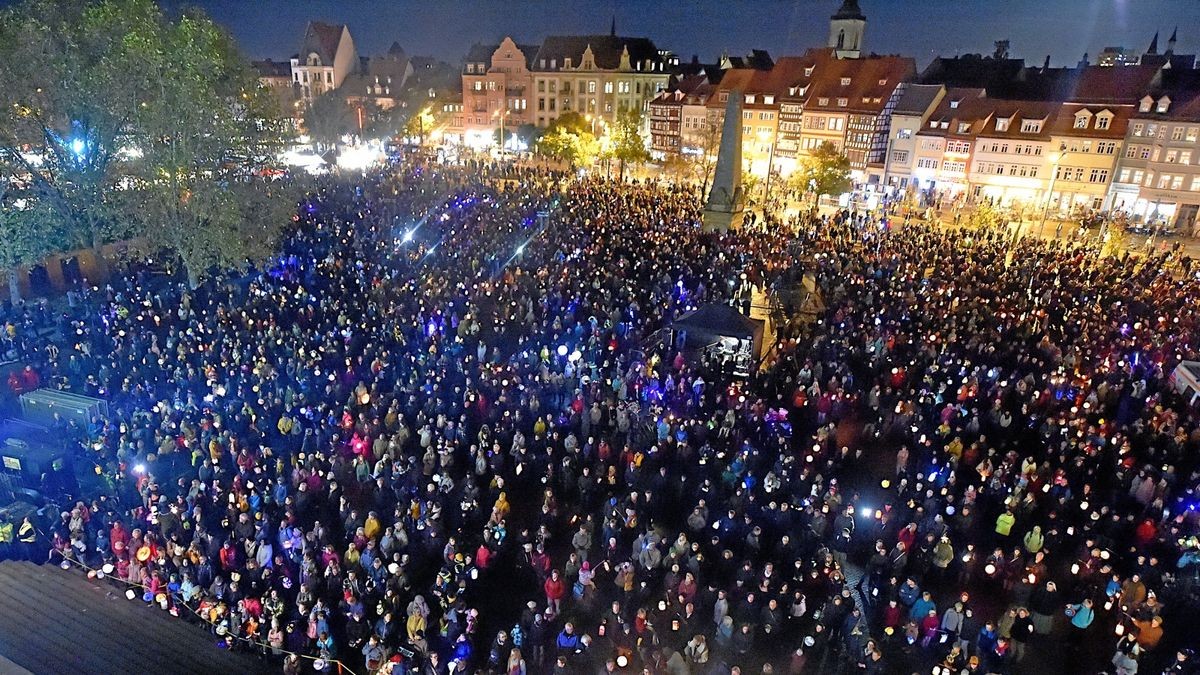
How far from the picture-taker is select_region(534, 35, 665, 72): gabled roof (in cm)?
7200

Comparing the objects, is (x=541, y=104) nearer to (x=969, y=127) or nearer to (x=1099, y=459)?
(x=969, y=127)

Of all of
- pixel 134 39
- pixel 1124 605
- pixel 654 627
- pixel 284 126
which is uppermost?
pixel 134 39

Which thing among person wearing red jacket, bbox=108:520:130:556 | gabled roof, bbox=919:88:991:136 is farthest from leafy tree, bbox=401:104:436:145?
person wearing red jacket, bbox=108:520:130:556

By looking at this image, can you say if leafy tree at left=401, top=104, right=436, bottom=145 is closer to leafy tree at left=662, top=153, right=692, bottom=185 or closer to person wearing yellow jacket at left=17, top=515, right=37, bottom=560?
leafy tree at left=662, top=153, right=692, bottom=185

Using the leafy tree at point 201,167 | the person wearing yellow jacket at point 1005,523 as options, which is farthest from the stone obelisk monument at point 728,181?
the person wearing yellow jacket at point 1005,523

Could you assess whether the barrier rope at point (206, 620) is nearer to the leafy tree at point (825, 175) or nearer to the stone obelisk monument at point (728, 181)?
the stone obelisk monument at point (728, 181)

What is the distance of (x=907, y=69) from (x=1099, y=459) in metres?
45.1

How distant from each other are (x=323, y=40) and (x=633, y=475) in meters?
87.3

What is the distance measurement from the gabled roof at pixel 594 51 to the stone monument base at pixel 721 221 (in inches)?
1904

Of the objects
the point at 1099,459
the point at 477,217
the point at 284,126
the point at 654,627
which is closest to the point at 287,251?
the point at 284,126

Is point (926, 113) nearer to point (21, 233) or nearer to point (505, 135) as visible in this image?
point (505, 135)

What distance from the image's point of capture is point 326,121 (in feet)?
197

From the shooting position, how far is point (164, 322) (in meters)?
17.0

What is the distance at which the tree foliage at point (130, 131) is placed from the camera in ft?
66.1
